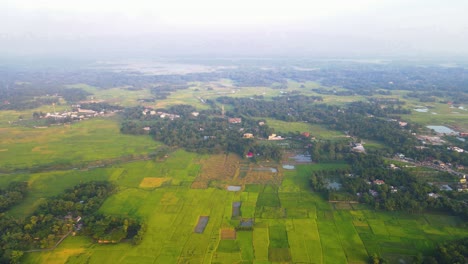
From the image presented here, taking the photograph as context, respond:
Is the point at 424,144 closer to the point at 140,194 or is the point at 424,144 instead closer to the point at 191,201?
the point at 191,201

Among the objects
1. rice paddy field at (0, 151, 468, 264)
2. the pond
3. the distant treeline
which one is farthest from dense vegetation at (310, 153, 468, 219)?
the distant treeline

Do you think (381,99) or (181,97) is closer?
(381,99)

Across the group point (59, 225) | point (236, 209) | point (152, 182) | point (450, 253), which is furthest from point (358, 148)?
point (59, 225)

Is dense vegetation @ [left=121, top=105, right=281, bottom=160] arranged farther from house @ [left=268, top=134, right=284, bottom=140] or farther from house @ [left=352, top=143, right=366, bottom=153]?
house @ [left=352, top=143, right=366, bottom=153]

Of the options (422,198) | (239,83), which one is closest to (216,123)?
(422,198)

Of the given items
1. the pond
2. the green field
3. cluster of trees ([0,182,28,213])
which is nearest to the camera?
cluster of trees ([0,182,28,213])

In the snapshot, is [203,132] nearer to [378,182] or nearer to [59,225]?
[378,182]
